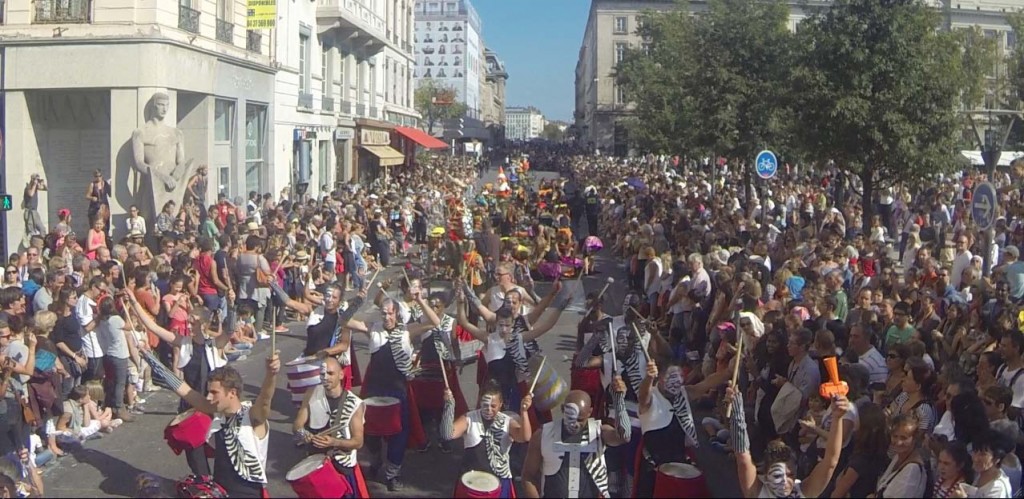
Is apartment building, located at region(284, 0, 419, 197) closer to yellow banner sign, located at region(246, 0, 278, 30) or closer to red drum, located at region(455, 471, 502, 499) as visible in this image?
yellow banner sign, located at region(246, 0, 278, 30)

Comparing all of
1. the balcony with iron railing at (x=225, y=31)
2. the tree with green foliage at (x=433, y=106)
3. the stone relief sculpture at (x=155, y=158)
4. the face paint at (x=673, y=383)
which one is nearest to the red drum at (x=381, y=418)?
the face paint at (x=673, y=383)

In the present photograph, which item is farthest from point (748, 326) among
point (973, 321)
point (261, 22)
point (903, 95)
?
point (261, 22)

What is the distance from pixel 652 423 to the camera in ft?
22.5

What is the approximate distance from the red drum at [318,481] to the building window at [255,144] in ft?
72.8

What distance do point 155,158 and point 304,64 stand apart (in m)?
12.8

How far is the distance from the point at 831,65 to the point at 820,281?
7.72m

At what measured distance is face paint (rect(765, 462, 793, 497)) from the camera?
17.6 feet

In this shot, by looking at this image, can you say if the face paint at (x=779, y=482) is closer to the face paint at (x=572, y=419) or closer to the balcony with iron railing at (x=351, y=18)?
the face paint at (x=572, y=419)

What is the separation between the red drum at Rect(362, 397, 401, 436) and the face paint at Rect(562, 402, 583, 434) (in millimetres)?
1963

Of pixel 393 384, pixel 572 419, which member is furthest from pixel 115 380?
pixel 572 419

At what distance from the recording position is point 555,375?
788 cm

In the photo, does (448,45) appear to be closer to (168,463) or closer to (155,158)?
(155,158)

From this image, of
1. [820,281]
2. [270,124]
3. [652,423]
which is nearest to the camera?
[652,423]

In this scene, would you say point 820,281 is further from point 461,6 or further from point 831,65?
point 461,6
